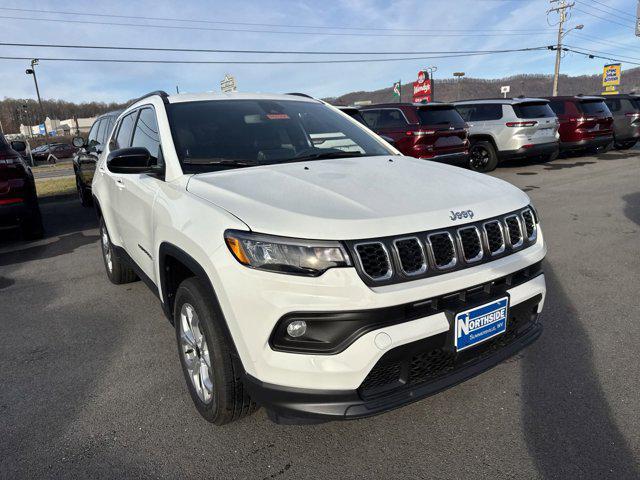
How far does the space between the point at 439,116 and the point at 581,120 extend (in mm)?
5640

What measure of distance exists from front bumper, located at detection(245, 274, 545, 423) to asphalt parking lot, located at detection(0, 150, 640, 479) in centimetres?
41

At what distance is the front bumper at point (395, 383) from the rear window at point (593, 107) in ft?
45.0

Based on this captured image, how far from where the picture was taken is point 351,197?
2201 millimetres

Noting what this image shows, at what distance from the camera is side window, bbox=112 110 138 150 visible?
13.1 feet

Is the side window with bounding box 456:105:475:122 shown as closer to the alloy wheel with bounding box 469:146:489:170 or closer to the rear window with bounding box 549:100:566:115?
the alloy wheel with bounding box 469:146:489:170

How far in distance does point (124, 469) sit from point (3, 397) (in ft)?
3.99

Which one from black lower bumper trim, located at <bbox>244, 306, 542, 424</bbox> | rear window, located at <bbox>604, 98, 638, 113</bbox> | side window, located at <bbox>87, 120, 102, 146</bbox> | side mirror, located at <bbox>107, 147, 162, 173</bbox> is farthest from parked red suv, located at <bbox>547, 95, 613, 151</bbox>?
black lower bumper trim, located at <bbox>244, 306, 542, 424</bbox>

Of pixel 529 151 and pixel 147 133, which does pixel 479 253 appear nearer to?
pixel 147 133

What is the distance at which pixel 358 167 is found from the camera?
2.82 m

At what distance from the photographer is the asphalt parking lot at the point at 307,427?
2.21 metres

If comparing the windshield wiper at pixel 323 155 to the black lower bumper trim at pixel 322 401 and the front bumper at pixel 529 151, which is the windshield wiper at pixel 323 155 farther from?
the front bumper at pixel 529 151

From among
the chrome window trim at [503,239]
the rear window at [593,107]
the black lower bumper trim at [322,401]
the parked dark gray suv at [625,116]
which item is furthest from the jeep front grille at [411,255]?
the parked dark gray suv at [625,116]

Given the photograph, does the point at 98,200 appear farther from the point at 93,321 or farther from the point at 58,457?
the point at 58,457

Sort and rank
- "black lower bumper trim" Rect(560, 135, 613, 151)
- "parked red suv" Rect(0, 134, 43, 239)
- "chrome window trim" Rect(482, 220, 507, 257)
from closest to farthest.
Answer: "chrome window trim" Rect(482, 220, 507, 257)
"parked red suv" Rect(0, 134, 43, 239)
"black lower bumper trim" Rect(560, 135, 613, 151)
